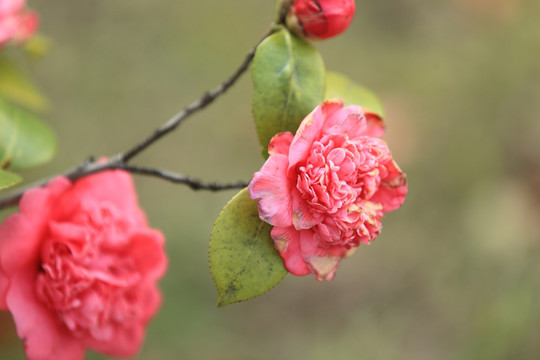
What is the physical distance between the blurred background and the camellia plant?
2.63ft

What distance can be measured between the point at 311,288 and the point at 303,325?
116 mm

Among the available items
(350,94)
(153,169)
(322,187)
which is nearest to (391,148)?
(350,94)

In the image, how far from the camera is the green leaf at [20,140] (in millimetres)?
704

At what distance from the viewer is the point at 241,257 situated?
1.62ft

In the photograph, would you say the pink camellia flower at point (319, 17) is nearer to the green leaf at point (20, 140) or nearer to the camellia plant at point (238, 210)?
the camellia plant at point (238, 210)

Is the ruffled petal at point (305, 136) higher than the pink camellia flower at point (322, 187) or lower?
higher

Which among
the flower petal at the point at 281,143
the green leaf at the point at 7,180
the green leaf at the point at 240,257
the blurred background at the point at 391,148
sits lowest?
the blurred background at the point at 391,148

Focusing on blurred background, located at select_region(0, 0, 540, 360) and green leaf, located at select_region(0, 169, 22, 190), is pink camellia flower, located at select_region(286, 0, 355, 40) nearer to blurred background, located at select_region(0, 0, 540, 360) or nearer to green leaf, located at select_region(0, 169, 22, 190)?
green leaf, located at select_region(0, 169, 22, 190)

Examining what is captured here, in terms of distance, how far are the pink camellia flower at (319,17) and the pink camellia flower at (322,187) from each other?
0.30 feet

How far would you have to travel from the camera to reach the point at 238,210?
19.6 inches

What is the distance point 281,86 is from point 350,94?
0.59 feet

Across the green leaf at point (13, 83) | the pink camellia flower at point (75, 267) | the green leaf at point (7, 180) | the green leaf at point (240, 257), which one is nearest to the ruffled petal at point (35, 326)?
the pink camellia flower at point (75, 267)

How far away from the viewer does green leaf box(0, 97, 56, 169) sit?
2.31 feet

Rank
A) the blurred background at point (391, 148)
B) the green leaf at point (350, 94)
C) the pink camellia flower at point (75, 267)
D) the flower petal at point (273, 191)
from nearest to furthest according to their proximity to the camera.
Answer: the flower petal at point (273, 191) < the pink camellia flower at point (75, 267) < the green leaf at point (350, 94) < the blurred background at point (391, 148)
